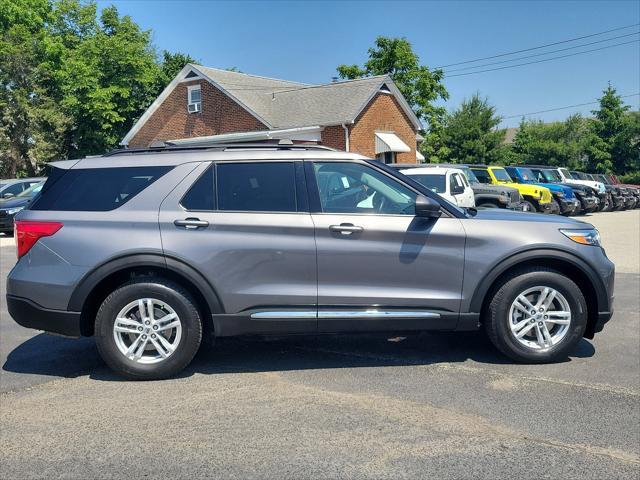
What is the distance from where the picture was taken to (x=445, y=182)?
13.3 metres

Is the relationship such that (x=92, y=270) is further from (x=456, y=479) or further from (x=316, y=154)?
(x=456, y=479)

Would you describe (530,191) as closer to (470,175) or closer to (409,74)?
(470,175)

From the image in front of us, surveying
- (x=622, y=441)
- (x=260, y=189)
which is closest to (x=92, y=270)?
(x=260, y=189)

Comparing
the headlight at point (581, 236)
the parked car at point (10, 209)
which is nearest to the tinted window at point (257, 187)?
the headlight at point (581, 236)

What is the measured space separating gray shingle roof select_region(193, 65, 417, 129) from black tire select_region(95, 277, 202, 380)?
20345 mm

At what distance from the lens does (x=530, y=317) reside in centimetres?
486

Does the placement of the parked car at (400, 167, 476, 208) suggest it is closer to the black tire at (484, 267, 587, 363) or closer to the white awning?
the black tire at (484, 267, 587, 363)

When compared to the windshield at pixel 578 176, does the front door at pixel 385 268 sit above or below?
below

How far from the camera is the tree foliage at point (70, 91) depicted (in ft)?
115

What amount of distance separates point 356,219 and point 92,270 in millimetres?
2121

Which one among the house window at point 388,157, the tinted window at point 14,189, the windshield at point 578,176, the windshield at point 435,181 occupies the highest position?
the house window at point 388,157

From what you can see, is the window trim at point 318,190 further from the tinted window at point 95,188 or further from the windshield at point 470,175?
the windshield at point 470,175

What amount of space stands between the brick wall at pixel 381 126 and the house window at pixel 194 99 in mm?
8031

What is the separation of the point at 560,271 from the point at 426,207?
137cm
